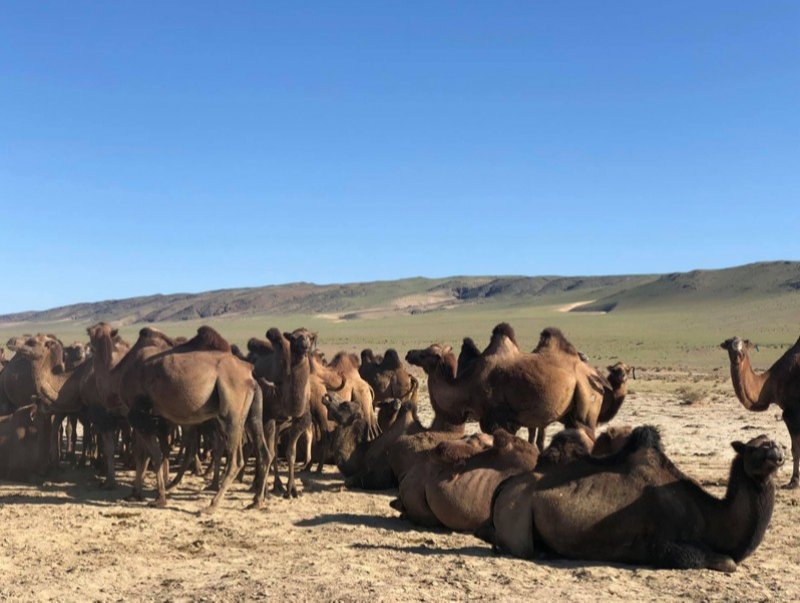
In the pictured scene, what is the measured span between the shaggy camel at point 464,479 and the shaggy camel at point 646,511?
3.61 feet

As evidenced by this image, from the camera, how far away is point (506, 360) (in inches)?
458

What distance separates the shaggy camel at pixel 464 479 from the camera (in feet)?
27.6

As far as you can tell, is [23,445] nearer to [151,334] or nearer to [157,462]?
[151,334]

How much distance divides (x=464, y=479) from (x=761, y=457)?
2.78 metres

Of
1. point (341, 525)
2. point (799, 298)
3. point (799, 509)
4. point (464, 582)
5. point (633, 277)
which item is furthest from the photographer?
point (633, 277)

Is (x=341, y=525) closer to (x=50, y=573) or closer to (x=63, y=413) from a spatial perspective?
(x=50, y=573)

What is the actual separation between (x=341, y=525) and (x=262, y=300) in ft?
531

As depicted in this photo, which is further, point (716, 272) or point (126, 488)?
point (716, 272)

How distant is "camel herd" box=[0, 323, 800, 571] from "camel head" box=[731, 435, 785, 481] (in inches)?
0.4

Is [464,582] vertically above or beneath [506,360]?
beneath

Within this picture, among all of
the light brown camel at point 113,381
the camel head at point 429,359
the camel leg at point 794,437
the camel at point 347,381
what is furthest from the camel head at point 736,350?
the light brown camel at point 113,381

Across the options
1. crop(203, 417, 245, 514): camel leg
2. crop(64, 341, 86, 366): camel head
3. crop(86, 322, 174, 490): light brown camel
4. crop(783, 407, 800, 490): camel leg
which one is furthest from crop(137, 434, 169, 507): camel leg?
crop(783, 407, 800, 490): camel leg

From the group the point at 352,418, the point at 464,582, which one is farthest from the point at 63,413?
the point at 464,582

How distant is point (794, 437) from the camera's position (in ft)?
38.1
